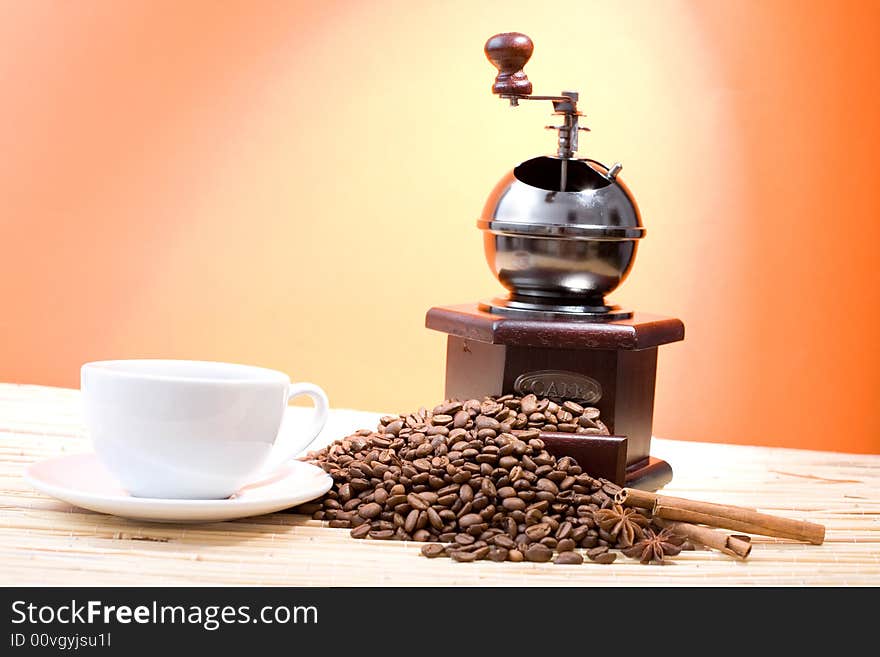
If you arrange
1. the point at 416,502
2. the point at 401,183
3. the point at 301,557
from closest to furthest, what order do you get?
the point at 301,557 → the point at 416,502 → the point at 401,183

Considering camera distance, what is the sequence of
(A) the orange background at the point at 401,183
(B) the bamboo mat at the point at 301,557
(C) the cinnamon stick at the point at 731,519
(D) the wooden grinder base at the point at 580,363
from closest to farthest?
(B) the bamboo mat at the point at 301,557
(C) the cinnamon stick at the point at 731,519
(D) the wooden grinder base at the point at 580,363
(A) the orange background at the point at 401,183

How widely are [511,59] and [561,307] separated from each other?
329 mm

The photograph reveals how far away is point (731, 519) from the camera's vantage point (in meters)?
1.14

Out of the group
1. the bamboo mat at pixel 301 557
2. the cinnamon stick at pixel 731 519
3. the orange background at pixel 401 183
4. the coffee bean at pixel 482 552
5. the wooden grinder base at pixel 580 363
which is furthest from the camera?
the orange background at pixel 401 183

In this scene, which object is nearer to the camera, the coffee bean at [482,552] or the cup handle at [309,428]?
the coffee bean at [482,552]

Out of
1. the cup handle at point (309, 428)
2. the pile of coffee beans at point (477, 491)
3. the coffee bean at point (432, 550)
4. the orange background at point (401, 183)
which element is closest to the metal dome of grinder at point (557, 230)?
the pile of coffee beans at point (477, 491)

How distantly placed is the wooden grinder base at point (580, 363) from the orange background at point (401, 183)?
43.9 inches

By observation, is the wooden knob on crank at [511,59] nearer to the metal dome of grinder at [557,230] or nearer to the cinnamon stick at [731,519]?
the metal dome of grinder at [557,230]

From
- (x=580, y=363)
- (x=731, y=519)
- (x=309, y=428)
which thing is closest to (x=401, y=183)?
(x=580, y=363)

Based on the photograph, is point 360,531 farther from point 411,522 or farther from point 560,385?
point 560,385

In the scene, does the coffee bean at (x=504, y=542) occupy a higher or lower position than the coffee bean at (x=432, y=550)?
higher

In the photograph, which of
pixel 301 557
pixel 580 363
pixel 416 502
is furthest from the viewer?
pixel 580 363

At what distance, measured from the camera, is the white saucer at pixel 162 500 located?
100 centimetres
